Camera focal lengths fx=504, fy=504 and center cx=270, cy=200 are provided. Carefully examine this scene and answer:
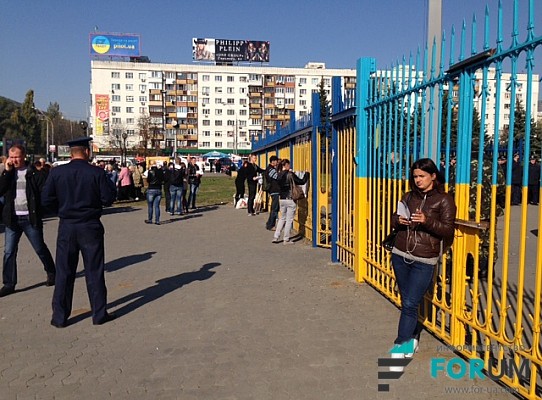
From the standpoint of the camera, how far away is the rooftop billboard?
86688 mm

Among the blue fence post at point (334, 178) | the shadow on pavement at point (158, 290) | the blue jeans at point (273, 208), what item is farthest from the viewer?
the blue jeans at point (273, 208)

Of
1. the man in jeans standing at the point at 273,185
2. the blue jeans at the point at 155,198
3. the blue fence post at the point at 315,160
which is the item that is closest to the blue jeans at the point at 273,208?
the man in jeans standing at the point at 273,185

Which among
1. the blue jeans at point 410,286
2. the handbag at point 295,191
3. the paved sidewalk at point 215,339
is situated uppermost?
the handbag at point 295,191

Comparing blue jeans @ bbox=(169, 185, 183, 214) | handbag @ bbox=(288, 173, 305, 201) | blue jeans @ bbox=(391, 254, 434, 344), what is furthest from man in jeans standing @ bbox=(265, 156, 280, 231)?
blue jeans @ bbox=(391, 254, 434, 344)

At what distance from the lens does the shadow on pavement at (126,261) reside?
27.7 feet

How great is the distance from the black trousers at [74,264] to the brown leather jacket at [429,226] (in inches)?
122

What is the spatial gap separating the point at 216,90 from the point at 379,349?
304 feet

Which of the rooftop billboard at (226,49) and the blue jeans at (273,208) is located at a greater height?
the rooftop billboard at (226,49)

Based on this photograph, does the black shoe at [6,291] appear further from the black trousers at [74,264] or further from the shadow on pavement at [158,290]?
the black trousers at [74,264]

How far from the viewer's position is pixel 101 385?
3986 millimetres

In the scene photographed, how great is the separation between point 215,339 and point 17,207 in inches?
140

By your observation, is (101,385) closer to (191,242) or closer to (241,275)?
(241,275)

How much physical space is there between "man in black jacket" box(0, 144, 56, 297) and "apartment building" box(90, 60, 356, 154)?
83.5 m

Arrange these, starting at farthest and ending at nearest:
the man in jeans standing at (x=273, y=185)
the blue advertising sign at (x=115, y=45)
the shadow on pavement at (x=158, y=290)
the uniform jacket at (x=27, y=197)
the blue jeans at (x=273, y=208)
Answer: the blue advertising sign at (x=115, y=45) < the blue jeans at (x=273, y=208) < the man in jeans standing at (x=273, y=185) < the uniform jacket at (x=27, y=197) < the shadow on pavement at (x=158, y=290)
